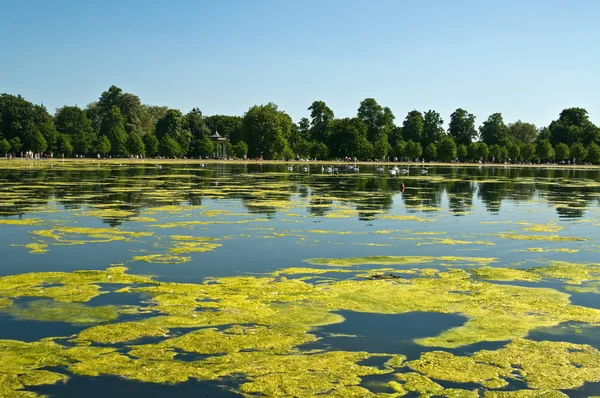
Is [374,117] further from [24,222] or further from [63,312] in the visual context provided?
[63,312]

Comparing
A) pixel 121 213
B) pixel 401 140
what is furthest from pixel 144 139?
pixel 121 213

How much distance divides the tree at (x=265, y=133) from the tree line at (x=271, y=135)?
0.26 meters

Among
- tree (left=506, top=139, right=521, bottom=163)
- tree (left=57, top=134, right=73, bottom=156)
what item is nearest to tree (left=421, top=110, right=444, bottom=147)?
tree (left=506, top=139, right=521, bottom=163)

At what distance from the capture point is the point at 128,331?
1171 cm

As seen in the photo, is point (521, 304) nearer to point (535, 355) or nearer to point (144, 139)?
point (535, 355)

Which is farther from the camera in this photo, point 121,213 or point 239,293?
point 121,213

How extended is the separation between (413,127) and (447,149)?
19962mm

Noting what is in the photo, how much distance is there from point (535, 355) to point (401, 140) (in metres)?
177

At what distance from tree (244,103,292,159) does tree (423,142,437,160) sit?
42326mm

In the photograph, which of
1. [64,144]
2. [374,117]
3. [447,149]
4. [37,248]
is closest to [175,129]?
[64,144]

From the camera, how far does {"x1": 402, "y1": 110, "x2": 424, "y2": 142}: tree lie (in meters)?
193

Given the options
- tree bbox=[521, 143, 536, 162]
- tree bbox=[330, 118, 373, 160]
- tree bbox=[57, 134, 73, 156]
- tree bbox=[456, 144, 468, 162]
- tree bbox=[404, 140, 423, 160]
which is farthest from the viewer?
tree bbox=[456, 144, 468, 162]

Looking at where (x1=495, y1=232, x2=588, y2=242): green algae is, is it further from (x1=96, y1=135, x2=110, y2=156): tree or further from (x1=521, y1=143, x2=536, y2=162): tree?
(x1=521, y1=143, x2=536, y2=162): tree

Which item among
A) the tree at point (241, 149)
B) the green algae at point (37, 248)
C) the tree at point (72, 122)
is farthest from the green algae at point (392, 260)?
the tree at point (72, 122)
